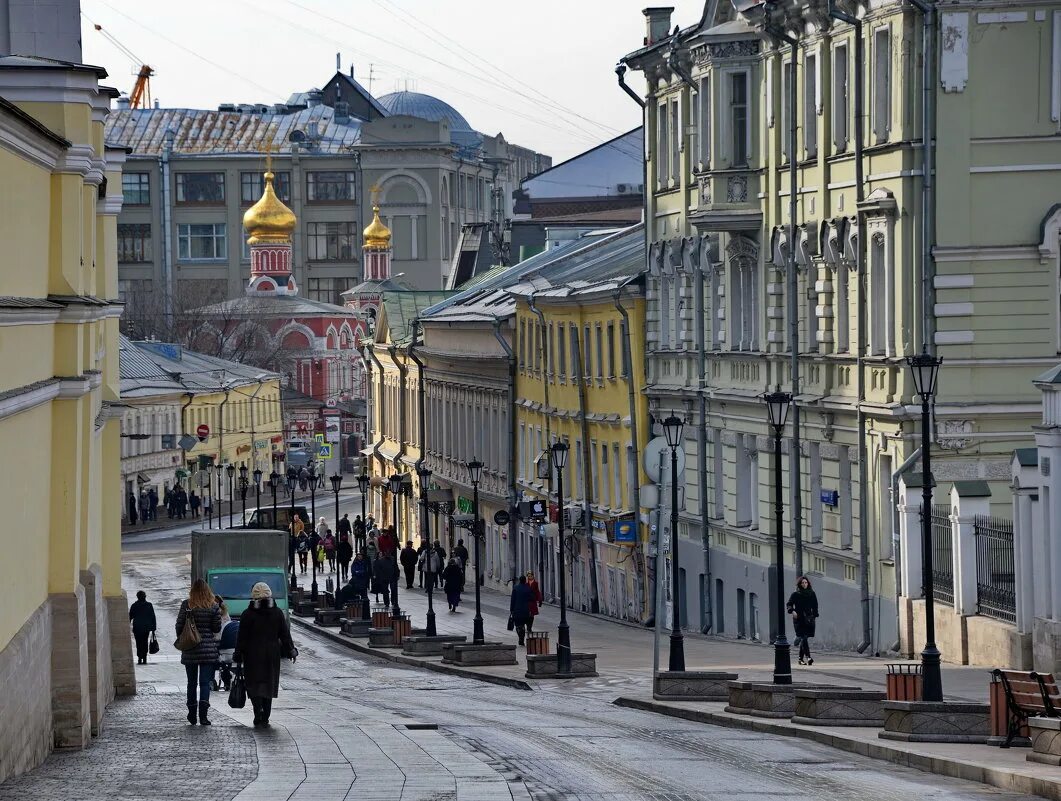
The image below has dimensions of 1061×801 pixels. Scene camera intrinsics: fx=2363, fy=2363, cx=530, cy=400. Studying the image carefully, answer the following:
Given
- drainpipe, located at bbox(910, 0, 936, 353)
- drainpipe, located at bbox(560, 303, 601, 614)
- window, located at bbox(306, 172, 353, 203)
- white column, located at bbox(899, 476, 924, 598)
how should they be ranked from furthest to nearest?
window, located at bbox(306, 172, 353, 203), drainpipe, located at bbox(560, 303, 601, 614), drainpipe, located at bbox(910, 0, 936, 353), white column, located at bbox(899, 476, 924, 598)

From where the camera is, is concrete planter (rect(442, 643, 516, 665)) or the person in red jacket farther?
the person in red jacket

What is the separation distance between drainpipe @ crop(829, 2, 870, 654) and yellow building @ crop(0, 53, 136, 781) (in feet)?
38.1

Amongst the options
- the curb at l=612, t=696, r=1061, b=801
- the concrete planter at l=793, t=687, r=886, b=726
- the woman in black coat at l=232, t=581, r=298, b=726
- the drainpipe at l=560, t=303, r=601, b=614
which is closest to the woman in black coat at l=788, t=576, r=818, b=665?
the curb at l=612, t=696, r=1061, b=801

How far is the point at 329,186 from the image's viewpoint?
152875 mm

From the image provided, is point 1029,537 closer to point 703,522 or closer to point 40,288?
point 40,288

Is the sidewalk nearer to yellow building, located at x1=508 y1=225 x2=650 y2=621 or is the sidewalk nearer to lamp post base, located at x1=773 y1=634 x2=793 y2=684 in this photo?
lamp post base, located at x1=773 y1=634 x2=793 y2=684

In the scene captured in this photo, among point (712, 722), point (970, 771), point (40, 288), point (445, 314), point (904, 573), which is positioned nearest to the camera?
point (970, 771)

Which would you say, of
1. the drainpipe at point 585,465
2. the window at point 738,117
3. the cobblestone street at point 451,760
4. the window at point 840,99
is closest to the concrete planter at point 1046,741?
the cobblestone street at point 451,760

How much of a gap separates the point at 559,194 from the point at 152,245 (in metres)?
71.6

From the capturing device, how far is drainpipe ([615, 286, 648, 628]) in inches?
1839

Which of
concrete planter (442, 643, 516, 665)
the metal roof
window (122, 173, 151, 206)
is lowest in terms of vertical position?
concrete planter (442, 643, 516, 665)

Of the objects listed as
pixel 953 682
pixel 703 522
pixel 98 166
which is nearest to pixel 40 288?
pixel 98 166

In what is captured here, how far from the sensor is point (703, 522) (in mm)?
43406

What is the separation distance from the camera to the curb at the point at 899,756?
16.6m
